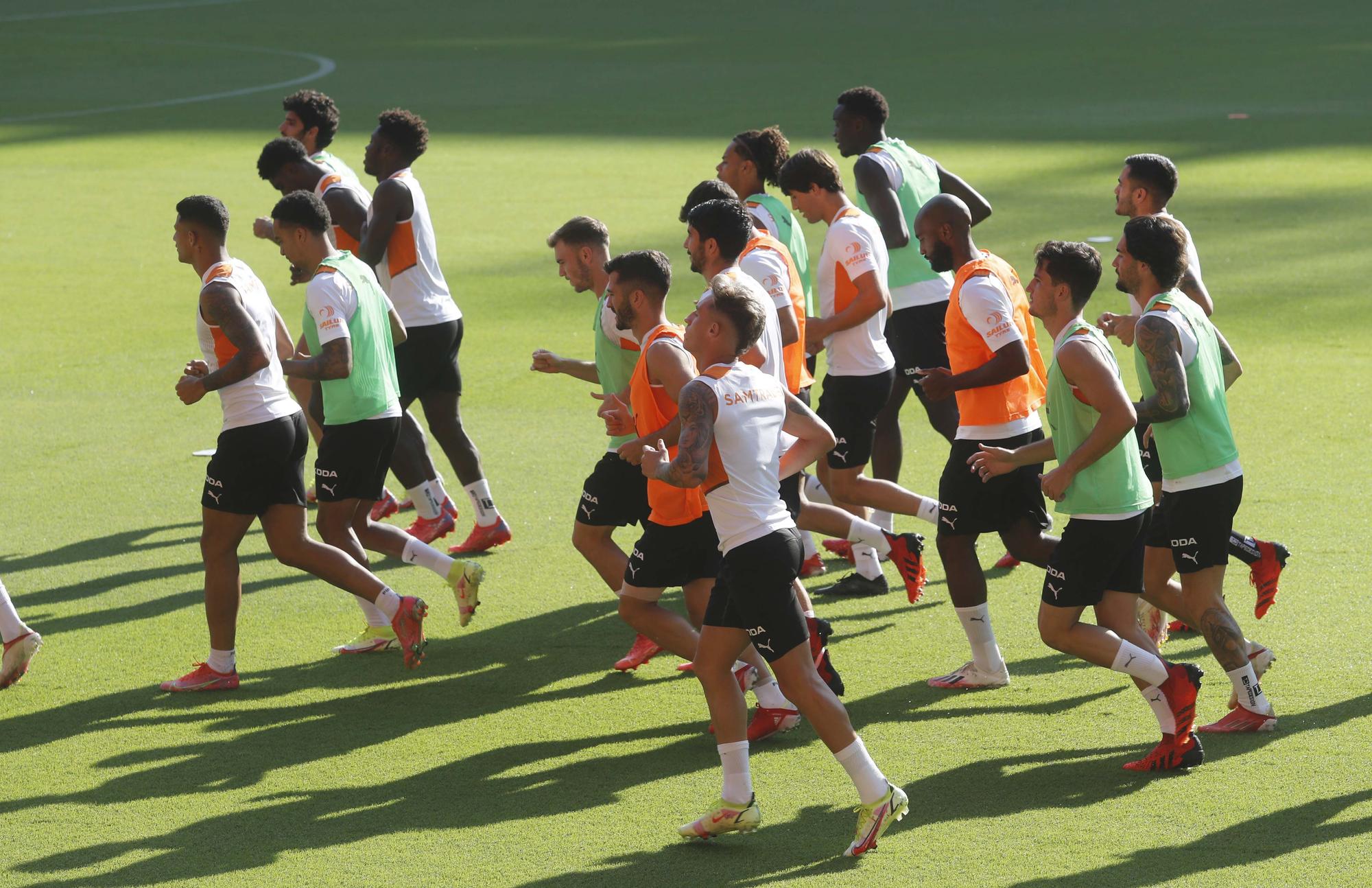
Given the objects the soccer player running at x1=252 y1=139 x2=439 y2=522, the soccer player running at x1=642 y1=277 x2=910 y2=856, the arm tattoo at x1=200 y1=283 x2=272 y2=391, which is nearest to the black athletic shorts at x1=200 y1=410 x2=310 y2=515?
the arm tattoo at x1=200 y1=283 x2=272 y2=391

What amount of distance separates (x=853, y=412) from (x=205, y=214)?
3127 mm

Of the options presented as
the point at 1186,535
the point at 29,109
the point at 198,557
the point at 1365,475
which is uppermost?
the point at 1186,535

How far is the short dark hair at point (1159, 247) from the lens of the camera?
6004 millimetres

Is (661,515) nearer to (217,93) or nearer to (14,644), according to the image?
(14,644)

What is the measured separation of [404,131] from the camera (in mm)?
8844

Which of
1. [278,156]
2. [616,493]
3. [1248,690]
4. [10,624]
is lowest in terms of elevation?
[10,624]

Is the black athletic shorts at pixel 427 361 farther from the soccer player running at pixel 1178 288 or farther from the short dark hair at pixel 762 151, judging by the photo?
the soccer player running at pixel 1178 288

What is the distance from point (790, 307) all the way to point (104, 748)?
3.32 metres

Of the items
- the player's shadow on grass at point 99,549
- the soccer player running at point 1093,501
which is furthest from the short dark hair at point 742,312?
the player's shadow on grass at point 99,549

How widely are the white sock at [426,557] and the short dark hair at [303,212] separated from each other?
58.5 inches

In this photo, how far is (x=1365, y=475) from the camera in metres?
9.53

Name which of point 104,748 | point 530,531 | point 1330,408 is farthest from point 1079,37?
point 104,748

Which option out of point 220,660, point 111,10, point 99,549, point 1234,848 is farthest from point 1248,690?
point 111,10

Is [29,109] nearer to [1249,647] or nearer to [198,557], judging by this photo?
[198,557]
